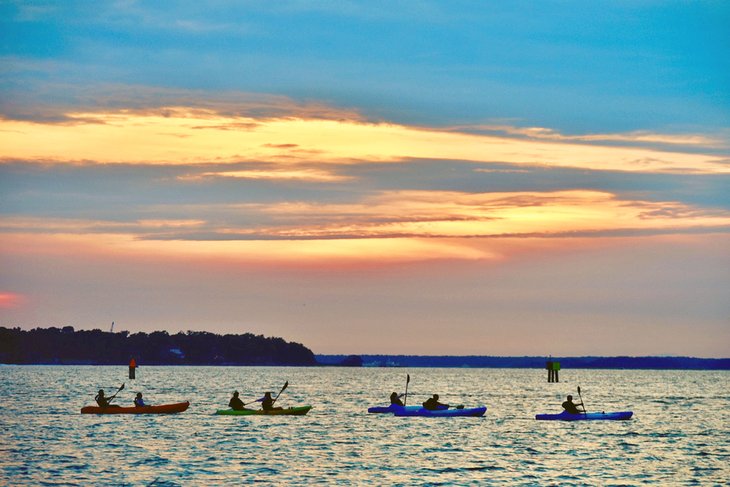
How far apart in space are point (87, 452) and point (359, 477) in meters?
14.9

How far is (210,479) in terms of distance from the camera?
41.1 meters

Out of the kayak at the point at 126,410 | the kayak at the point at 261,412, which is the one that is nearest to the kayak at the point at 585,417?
the kayak at the point at 261,412

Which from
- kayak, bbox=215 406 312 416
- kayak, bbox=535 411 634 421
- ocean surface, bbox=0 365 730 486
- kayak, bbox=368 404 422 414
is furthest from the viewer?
kayak, bbox=368 404 422 414

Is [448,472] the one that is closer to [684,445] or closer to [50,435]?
[684,445]

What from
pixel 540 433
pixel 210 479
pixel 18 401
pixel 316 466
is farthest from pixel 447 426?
pixel 18 401

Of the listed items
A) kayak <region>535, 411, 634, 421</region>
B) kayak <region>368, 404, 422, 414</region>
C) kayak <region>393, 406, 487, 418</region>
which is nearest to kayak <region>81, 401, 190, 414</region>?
kayak <region>368, 404, 422, 414</region>

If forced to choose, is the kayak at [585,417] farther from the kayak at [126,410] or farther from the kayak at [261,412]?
the kayak at [126,410]

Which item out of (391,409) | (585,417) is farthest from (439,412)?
(585,417)

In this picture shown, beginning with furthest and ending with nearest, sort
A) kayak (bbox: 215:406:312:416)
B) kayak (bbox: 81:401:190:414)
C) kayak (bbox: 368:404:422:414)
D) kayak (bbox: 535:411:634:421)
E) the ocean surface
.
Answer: kayak (bbox: 368:404:422:414) → kayak (bbox: 81:401:190:414) → kayak (bbox: 215:406:312:416) → kayak (bbox: 535:411:634:421) → the ocean surface

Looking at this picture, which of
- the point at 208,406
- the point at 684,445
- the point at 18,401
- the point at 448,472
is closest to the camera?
the point at 448,472

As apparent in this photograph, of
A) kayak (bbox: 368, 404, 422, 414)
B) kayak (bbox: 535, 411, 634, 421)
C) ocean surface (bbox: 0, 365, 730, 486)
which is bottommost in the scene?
ocean surface (bbox: 0, 365, 730, 486)

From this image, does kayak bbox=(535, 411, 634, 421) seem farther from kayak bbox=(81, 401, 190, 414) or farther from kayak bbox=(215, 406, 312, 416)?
kayak bbox=(81, 401, 190, 414)

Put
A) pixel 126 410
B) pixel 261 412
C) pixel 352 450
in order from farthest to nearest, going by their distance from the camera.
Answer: pixel 126 410 → pixel 261 412 → pixel 352 450

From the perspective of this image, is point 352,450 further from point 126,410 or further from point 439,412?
point 126,410
